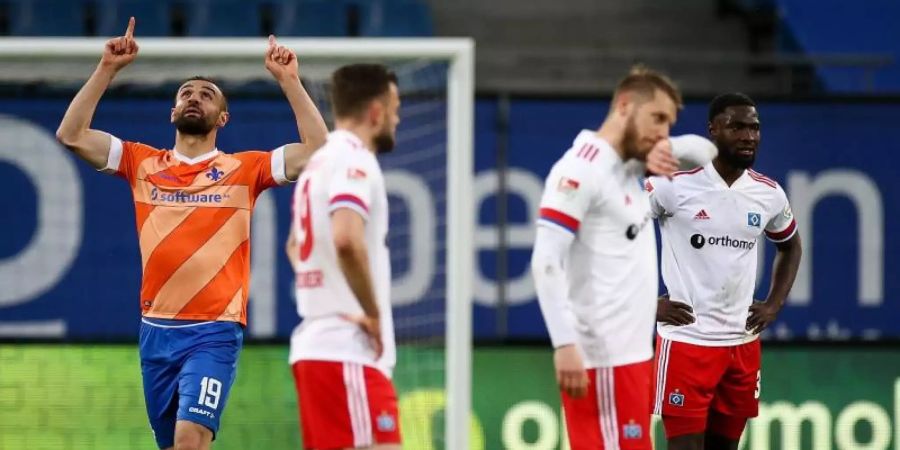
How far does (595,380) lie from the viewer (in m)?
5.46

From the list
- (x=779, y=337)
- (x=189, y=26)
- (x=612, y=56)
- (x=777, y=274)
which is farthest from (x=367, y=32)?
(x=777, y=274)

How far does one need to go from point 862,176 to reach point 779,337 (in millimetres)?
1181

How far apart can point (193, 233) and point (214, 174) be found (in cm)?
27

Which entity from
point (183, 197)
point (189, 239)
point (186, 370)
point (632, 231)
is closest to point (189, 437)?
point (186, 370)

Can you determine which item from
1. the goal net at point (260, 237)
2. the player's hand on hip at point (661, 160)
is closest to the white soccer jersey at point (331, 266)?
the player's hand on hip at point (661, 160)

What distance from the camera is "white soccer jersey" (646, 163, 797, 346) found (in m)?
6.83

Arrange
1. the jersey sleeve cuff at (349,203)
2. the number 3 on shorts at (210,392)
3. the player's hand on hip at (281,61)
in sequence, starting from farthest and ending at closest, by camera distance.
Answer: the number 3 on shorts at (210,392)
the player's hand on hip at (281,61)
the jersey sleeve cuff at (349,203)

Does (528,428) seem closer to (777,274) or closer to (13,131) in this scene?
(777,274)

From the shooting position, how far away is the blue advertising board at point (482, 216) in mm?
9344

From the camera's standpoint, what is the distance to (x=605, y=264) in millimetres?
5461

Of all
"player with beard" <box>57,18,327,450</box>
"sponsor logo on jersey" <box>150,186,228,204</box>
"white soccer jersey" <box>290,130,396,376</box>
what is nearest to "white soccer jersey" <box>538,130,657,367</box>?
"white soccer jersey" <box>290,130,396,376</box>

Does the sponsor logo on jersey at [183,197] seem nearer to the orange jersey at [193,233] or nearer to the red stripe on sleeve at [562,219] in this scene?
the orange jersey at [193,233]

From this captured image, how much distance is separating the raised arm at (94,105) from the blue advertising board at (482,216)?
2.25 metres

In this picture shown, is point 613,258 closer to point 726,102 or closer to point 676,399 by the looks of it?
point 676,399
